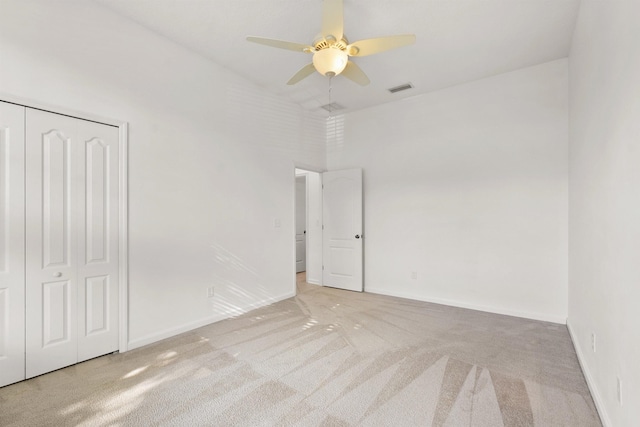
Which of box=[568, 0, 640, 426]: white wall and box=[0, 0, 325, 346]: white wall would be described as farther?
box=[0, 0, 325, 346]: white wall

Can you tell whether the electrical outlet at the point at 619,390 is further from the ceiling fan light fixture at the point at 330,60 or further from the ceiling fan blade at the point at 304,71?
the ceiling fan blade at the point at 304,71

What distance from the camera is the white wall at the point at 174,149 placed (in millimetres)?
2398

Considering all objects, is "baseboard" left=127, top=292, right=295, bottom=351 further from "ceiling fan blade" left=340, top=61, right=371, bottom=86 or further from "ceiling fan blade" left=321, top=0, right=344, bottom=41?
"ceiling fan blade" left=321, top=0, right=344, bottom=41

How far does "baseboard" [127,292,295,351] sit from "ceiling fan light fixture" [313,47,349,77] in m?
2.88

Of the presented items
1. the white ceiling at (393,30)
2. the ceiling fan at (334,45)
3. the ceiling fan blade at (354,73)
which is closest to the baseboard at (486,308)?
the white ceiling at (393,30)

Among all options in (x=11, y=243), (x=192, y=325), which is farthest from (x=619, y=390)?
(x=11, y=243)

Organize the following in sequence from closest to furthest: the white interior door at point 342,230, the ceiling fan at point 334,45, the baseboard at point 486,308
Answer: the ceiling fan at point 334,45
the baseboard at point 486,308
the white interior door at point 342,230

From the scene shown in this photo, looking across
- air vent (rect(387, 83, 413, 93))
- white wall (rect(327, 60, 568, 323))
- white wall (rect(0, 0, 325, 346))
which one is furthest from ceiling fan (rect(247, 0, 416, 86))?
white wall (rect(327, 60, 568, 323))

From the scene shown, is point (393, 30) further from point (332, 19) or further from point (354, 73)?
point (332, 19)

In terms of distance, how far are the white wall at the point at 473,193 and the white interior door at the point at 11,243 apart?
406 cm

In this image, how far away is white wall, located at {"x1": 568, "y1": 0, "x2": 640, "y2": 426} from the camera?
1.38 metres

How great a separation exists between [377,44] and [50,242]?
295 cm

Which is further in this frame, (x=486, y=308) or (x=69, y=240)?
(x=486, y=308)

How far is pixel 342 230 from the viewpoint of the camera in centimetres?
515
